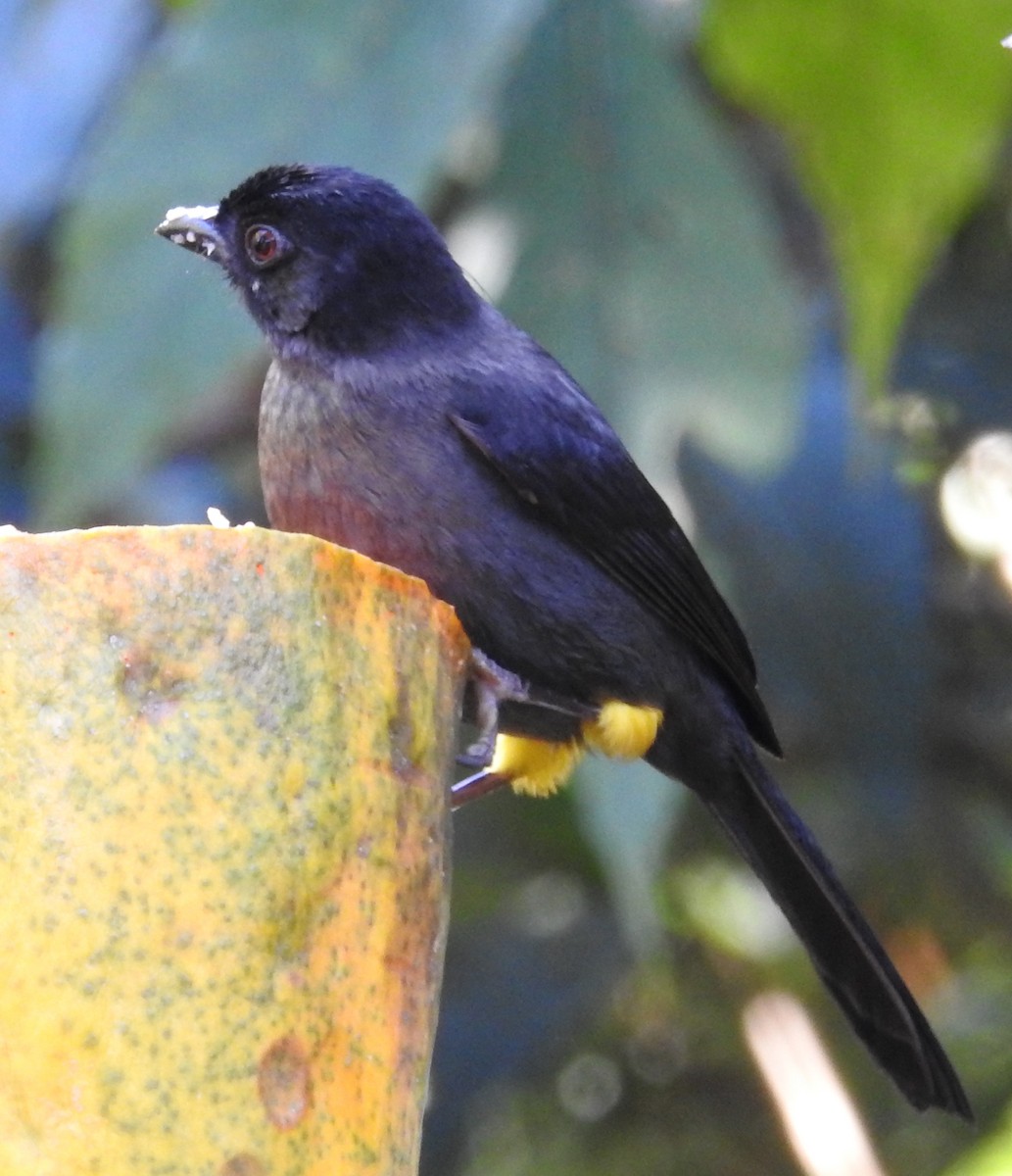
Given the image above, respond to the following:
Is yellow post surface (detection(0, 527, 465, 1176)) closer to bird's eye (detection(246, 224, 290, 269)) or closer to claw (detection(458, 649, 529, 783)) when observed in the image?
claw (detection(458, 649, 529, 783))

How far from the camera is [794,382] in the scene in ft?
12.1

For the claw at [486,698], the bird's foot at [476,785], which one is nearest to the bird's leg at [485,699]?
the claw at [486,698]

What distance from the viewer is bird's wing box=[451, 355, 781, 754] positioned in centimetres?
355

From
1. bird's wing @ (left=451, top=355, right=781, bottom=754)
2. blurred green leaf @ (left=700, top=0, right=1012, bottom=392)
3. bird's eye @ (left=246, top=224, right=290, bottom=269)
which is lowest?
bird's wing @ (left=451, top=355, right=781, bottom=754)

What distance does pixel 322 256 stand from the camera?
371cm

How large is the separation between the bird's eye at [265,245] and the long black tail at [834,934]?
1251 mm

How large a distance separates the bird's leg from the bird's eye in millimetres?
862

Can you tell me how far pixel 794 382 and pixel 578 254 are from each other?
1.49ft

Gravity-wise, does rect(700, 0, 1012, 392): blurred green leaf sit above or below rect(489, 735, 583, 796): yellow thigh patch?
above

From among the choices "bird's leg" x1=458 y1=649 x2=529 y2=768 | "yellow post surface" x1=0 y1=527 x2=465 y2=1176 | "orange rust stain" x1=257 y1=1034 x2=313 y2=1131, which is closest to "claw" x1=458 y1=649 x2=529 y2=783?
"bird's leg" x1=458 y1=649 x2=529 y2=768

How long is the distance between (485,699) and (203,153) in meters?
1.18

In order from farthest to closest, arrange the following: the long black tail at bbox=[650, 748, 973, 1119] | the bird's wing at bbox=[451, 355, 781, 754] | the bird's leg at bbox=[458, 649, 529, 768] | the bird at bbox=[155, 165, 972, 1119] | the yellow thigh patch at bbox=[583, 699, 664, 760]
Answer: the long black tail at bbox=[650, 748, 973, 1119] → the yellow thigh patch at bbox=[583, 699, 664, 760] → the bird's wing at bbox=[451, 355, 781, 754] → the bird at bbox=[155, 165, 972, 1119] → the bird's leg at bbox=[458, 649, 529, 768]

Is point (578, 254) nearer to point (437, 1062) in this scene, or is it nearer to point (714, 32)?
point (714, 32)

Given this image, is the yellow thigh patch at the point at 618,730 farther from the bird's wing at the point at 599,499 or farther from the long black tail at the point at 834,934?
the long black tail at the point at 834,934
